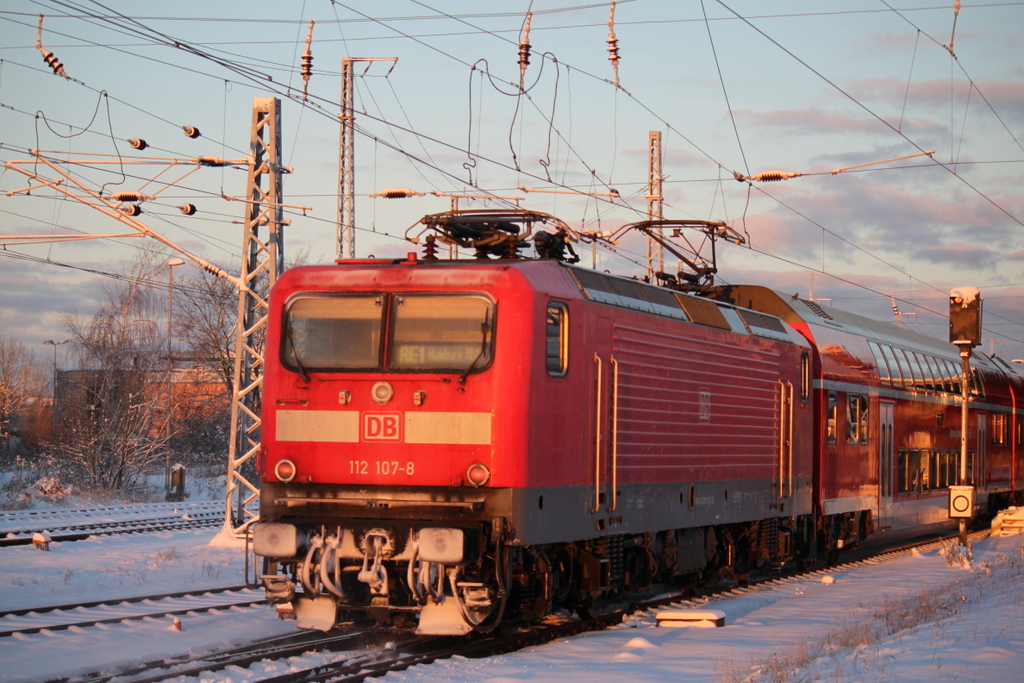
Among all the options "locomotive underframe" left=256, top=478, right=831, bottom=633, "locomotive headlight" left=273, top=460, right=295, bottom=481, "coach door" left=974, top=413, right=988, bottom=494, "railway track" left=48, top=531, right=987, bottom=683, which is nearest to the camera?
"railway track" left=48, top=531, right=987, bottom=683

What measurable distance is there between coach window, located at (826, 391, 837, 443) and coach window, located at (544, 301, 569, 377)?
8642 millimetres

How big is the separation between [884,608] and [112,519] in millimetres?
18489

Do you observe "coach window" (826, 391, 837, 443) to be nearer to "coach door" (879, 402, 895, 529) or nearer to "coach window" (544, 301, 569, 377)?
"coach door" (879, 402, 895, 529)

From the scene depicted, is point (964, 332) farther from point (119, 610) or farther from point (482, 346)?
point (119, 610)

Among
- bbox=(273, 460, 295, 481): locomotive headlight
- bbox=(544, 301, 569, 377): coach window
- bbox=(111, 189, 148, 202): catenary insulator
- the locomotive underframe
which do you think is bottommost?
the locomotive underframe

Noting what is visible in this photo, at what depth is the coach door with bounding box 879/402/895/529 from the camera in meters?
20.9

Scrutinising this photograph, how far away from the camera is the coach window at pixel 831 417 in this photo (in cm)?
1853

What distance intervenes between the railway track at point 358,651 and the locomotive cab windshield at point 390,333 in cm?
256

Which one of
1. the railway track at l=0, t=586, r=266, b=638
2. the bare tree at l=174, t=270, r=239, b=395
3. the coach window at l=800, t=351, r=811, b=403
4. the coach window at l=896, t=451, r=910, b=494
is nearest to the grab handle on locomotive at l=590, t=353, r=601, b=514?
the railway track at l=0, t=586, r=266, b=638

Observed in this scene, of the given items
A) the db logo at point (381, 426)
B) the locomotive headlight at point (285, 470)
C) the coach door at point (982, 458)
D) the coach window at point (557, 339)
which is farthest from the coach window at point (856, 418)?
the locomotive headlight at point (285, 470)

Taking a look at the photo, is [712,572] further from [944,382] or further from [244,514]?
[944,382]

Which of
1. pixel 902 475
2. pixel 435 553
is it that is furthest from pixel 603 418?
pixel 902 475

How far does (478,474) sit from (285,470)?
192 centimetres

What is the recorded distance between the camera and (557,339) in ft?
36.3
